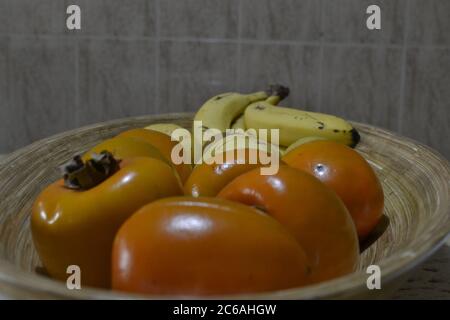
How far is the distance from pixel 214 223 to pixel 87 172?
4.8 inches

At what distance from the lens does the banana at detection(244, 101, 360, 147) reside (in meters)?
0.73

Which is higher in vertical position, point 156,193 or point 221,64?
point 221,64

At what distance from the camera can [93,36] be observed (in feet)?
3.66

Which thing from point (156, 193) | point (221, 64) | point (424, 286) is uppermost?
point (221, 64)

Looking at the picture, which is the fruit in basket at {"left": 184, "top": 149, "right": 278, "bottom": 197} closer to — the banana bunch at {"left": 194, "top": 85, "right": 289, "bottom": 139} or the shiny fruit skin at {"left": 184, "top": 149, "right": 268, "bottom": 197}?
the shiny fruit skin at {"left": 184, "top": 149, "right": 268, "bottom": 197}

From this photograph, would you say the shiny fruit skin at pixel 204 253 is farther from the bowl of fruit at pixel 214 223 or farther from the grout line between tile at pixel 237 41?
the grout line between tile at pixel 237 41

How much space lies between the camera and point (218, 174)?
472mm

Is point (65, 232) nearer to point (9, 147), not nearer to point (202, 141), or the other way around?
point (202, 141)

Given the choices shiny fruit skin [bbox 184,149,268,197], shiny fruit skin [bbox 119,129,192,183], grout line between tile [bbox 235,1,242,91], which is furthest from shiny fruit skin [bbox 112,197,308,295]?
grout line between tile [bbox 235,1,242,91]

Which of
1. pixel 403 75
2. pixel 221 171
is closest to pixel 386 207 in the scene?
pixel 221 171

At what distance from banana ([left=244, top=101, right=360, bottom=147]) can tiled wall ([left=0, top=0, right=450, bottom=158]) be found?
324mm

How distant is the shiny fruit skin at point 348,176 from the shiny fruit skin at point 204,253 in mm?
165
